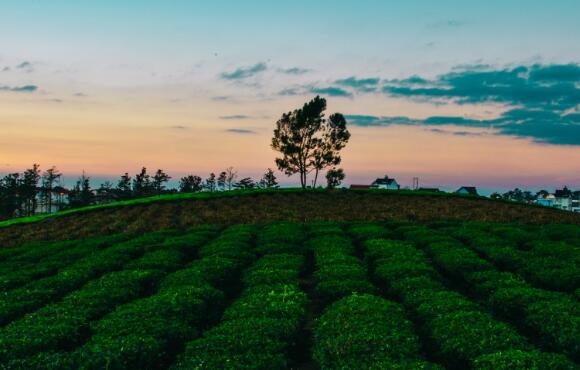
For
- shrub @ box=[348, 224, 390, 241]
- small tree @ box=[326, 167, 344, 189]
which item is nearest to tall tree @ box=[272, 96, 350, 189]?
small tree @ box=[326, 167, 344, 189]

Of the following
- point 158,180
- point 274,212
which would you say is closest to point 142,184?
point 158,180

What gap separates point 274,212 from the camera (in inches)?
2571

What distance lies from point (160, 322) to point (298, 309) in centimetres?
575

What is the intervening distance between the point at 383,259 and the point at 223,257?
10755 mm

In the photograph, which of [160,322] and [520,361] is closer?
[520,361]

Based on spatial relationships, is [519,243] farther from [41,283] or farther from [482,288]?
[41,283]

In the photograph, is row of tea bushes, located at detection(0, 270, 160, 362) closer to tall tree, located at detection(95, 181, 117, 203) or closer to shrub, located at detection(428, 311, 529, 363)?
shrub, located at detection(428, 311, 529, 363)

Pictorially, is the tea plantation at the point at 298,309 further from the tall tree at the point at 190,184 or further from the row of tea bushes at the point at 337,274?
the tall tree at the point at 190,184

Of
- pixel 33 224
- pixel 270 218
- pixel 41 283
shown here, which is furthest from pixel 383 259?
pixel 33 224

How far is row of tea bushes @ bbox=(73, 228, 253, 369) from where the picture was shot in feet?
52.2

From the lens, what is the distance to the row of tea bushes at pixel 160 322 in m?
15.9

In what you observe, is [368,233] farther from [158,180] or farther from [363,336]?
[158,180]

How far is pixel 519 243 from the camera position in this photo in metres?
39.0

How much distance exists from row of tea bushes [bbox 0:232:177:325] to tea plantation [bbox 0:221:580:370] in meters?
0.10
